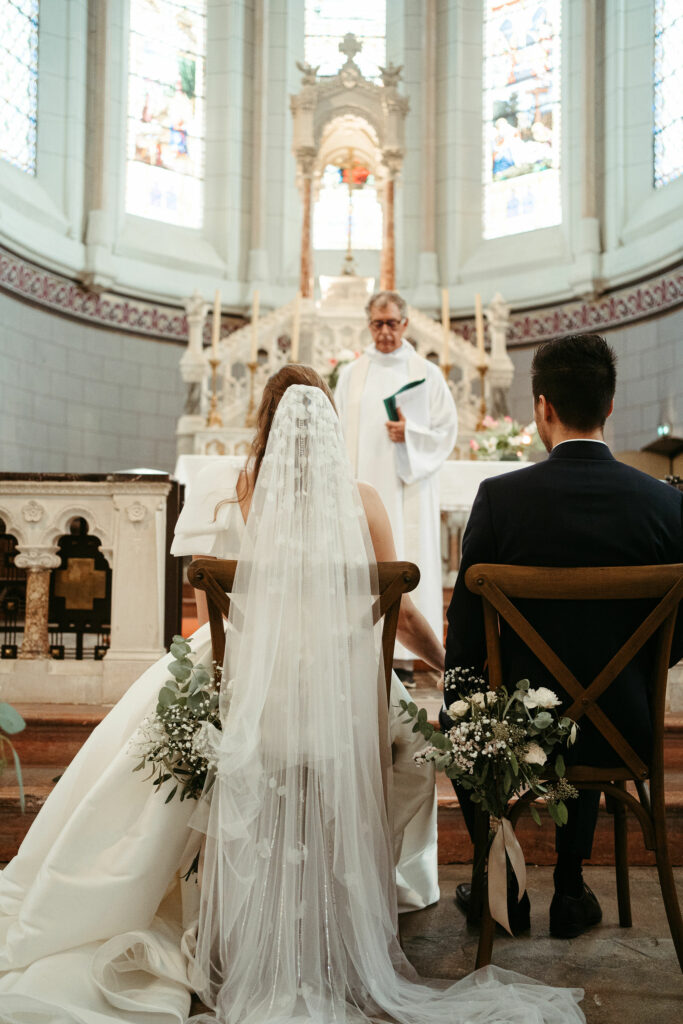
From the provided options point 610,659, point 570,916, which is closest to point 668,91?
point 610,659

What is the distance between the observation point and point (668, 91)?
8.59 m

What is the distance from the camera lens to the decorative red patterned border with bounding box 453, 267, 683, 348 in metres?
8.21

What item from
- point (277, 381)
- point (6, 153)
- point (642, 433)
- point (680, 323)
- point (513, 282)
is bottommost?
point (277, 381)

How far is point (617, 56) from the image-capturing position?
348 inches

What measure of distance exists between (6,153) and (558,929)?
7.74m

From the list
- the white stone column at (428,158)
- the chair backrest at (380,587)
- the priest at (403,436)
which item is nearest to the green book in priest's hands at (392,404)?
the priest at (403,436)

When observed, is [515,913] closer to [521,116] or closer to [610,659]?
[610,659]

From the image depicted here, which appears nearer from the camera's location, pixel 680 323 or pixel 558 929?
pixel 558 929

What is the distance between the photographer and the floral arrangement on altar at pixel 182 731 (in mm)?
2096

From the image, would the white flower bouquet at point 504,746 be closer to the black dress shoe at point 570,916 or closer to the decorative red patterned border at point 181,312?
the black dress shoe at point 570,916

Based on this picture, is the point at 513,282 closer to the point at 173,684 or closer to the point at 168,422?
the point at 168,422

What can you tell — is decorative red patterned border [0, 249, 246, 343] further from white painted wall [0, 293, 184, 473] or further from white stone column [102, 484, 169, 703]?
white stone column [102, 484, 169, 703]

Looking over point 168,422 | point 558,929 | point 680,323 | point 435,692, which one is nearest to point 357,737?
point 558,929

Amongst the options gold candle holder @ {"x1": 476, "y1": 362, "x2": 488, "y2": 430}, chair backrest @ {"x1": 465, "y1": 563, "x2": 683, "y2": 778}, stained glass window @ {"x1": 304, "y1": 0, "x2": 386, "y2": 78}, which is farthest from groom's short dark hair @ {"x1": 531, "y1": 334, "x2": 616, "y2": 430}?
stained glass window @ {"x1": 304, "y1": 0, "x2": 386, "y2": 78}
